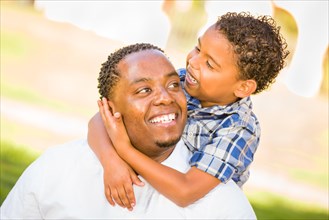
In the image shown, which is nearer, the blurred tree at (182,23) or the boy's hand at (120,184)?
the boy's hand at (120,184)

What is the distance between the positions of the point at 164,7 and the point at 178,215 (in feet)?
11.8

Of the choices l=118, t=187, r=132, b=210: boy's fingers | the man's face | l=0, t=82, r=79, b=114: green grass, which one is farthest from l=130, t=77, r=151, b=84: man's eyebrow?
l=0, t=82, r=79, b=114: green grass

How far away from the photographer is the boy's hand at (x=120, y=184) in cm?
212

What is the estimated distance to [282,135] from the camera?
5758mm

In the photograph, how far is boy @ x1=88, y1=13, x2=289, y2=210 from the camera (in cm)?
229

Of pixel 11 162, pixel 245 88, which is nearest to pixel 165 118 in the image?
pixel 245 88

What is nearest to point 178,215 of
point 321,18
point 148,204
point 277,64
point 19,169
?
point 148,204

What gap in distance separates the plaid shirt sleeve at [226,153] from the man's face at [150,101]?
20 centimetres

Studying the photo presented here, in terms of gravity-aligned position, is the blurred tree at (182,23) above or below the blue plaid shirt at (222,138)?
above

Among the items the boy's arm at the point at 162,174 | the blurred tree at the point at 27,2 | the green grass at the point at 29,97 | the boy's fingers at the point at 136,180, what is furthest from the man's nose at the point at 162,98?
the blurred tree at the point at 27,2

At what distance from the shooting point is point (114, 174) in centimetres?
215

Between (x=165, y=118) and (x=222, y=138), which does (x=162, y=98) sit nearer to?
(x=165, y=118)

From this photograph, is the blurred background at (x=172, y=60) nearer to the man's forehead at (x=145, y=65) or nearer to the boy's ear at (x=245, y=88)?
the boy's ear at (x=245, y=88)

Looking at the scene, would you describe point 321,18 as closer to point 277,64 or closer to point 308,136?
point 308,136
